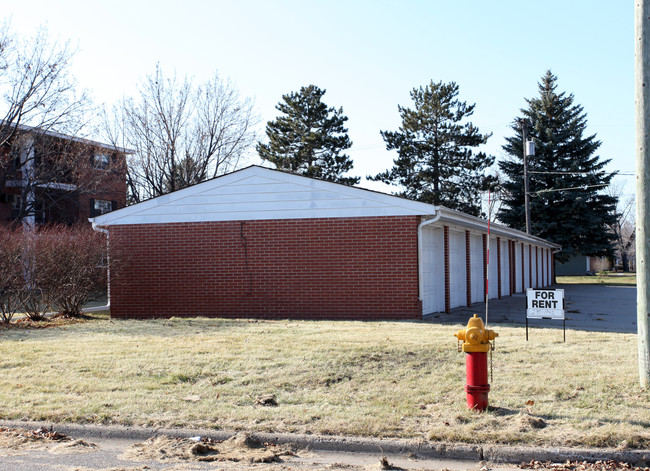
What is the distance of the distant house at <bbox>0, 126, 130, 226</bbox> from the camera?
3294cm

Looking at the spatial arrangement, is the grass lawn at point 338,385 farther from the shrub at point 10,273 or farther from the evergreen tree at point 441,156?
the evergreen tree at point 441,156

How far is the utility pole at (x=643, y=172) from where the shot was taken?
735cm

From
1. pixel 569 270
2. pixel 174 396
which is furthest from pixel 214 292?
pixel 569 270

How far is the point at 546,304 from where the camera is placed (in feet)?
34.8

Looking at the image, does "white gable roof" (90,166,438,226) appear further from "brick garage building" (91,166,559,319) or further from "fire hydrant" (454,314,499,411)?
"fire hydrant" (454,314,499,411)

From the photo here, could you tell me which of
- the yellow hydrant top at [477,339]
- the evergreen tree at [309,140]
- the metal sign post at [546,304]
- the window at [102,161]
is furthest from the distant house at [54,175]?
the yellow hydrant top at [477,339]

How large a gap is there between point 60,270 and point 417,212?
8.81 meters

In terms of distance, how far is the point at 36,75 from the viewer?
30.2m

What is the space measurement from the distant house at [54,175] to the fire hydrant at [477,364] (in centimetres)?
2845

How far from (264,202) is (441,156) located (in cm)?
3718

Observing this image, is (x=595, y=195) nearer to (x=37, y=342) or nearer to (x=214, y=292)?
(x=214, y=292)

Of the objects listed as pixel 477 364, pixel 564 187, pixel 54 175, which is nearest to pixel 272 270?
pixel 477 364

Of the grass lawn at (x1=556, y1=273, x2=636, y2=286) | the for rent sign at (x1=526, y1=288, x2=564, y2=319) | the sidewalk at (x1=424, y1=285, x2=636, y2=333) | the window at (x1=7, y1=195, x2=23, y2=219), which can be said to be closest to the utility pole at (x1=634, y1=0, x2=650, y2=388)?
the for rent sign at (x1=526, y1=288, x2=564, y2=319)

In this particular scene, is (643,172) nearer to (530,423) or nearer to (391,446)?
(530,423)
